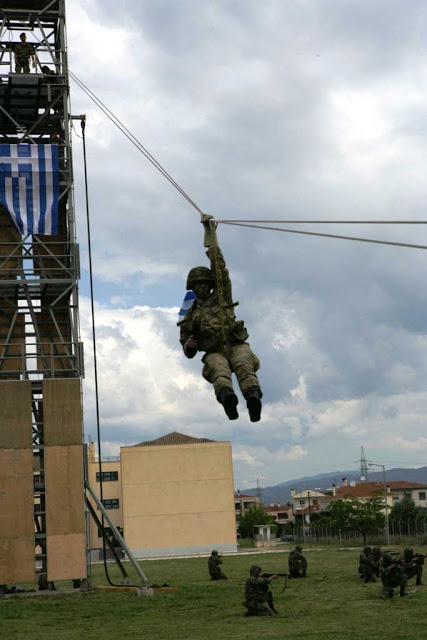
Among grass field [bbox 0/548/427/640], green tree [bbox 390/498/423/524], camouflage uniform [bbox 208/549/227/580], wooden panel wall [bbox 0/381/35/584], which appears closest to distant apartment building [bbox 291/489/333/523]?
green tree [bbox 390/498/423/524]

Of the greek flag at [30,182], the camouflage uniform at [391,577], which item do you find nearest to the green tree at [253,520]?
the greek flag at [30,182]

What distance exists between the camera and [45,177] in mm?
27812

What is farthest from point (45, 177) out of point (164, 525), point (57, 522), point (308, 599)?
point (164, 525)

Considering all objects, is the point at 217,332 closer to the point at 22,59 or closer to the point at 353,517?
the point at 22,59

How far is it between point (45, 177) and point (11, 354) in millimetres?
5414

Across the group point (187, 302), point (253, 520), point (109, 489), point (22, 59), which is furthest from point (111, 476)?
point (187, 302)

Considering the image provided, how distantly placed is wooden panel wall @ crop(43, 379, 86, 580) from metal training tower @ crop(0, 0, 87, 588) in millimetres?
28

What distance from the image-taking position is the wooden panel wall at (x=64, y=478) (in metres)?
25.9

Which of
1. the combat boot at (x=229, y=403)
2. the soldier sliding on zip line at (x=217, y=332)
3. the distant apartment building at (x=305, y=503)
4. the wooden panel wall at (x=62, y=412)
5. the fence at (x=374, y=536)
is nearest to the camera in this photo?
the combat boot at (x=229, y=403)

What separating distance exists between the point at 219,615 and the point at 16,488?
812cm

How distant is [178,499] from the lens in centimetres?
6638

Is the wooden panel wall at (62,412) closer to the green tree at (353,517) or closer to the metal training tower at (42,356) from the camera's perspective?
the metal training tower at (42,356)

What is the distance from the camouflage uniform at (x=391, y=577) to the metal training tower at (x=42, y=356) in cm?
880

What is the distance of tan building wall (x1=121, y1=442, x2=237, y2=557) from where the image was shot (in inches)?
2579
